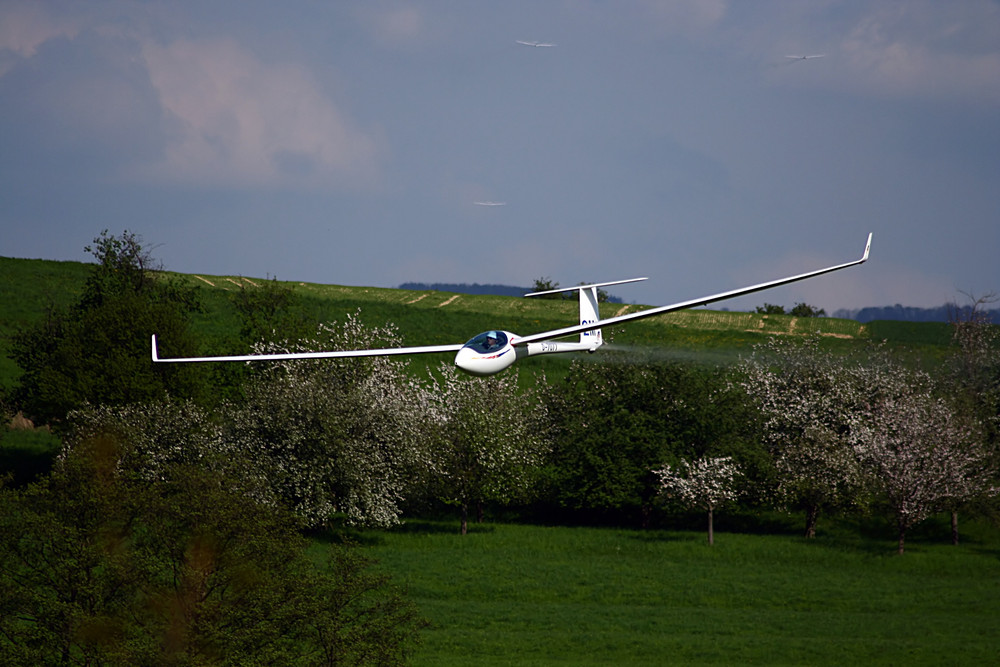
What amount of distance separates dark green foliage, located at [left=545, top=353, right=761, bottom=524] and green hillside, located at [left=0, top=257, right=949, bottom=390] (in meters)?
16.9

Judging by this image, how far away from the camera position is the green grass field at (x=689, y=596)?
4788cm

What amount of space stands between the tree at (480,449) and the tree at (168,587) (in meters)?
31.9

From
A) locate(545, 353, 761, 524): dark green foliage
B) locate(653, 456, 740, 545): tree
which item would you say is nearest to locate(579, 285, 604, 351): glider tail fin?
locate(653, 456, 740, 545): tree

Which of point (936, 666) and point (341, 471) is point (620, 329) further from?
point (936, 666)

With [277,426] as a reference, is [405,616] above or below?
below

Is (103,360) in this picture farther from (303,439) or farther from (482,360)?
(482,360)

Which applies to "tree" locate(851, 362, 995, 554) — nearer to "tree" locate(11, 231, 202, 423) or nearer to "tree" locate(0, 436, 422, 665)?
"tree" locate(0, 436, 422, 665)

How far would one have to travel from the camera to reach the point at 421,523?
242ft

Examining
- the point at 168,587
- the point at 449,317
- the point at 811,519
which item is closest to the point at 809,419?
the point at 811,519

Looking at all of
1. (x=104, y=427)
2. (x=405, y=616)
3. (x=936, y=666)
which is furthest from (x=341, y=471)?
(x=936, y=666)

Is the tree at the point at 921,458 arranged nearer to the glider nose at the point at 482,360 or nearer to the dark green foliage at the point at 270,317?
the dark green foliage at the point at 270,317

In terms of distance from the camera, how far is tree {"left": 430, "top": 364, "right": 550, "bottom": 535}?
235 feet

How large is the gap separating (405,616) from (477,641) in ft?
39.2

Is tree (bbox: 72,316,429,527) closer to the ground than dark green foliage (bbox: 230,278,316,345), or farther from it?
closer to the ground
